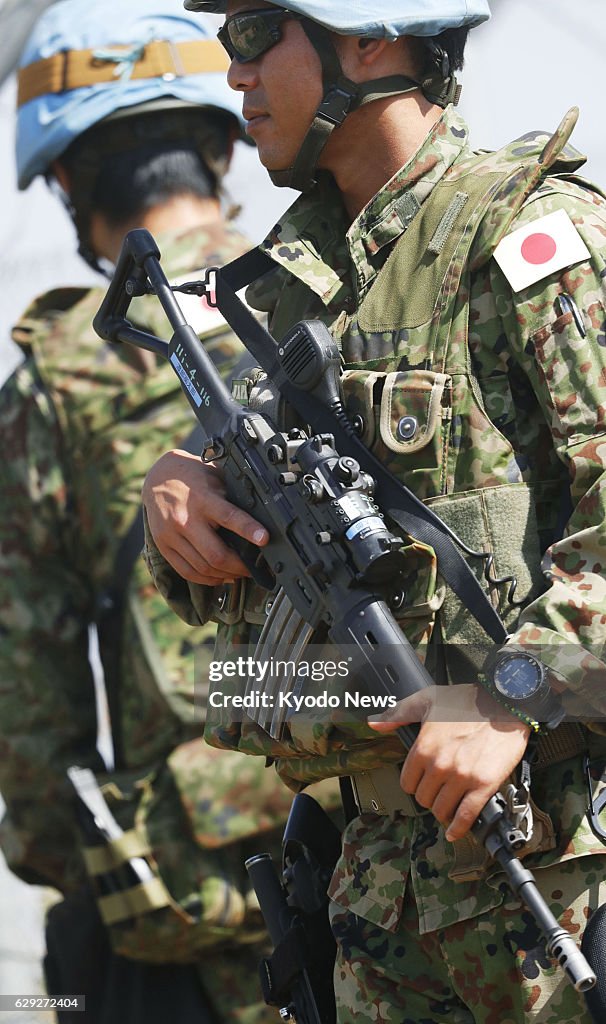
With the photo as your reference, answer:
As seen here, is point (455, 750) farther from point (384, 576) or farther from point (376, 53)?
point (376, 53)

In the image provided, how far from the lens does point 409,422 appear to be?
2.56m

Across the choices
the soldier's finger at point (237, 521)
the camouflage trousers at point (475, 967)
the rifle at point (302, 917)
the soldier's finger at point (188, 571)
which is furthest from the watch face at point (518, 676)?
the rifle at point (302, 917)

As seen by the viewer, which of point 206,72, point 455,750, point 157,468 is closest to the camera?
point 455,750

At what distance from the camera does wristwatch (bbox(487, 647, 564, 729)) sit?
230cm

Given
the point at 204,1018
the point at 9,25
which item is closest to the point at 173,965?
the point at 204,1018

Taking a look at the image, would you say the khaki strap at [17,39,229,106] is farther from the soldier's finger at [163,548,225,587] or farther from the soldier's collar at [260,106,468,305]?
the soldier's finger at [163,548,225,587]

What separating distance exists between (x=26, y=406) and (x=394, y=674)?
8.18ft

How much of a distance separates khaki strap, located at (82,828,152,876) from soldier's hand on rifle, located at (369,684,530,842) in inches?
81.9

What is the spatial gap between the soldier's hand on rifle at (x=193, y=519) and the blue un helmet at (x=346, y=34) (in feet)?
1.80

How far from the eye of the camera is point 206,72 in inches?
197

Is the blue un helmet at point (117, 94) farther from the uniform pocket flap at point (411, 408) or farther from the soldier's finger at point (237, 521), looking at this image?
the uniform pocket flap at point (411, 408)

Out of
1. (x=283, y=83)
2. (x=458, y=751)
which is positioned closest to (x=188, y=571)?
(x=458, y=751)

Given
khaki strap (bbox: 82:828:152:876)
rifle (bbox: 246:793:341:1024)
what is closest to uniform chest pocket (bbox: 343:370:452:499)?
rifle (bbox: 246:793:341:1024)

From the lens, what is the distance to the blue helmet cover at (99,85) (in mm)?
4902
